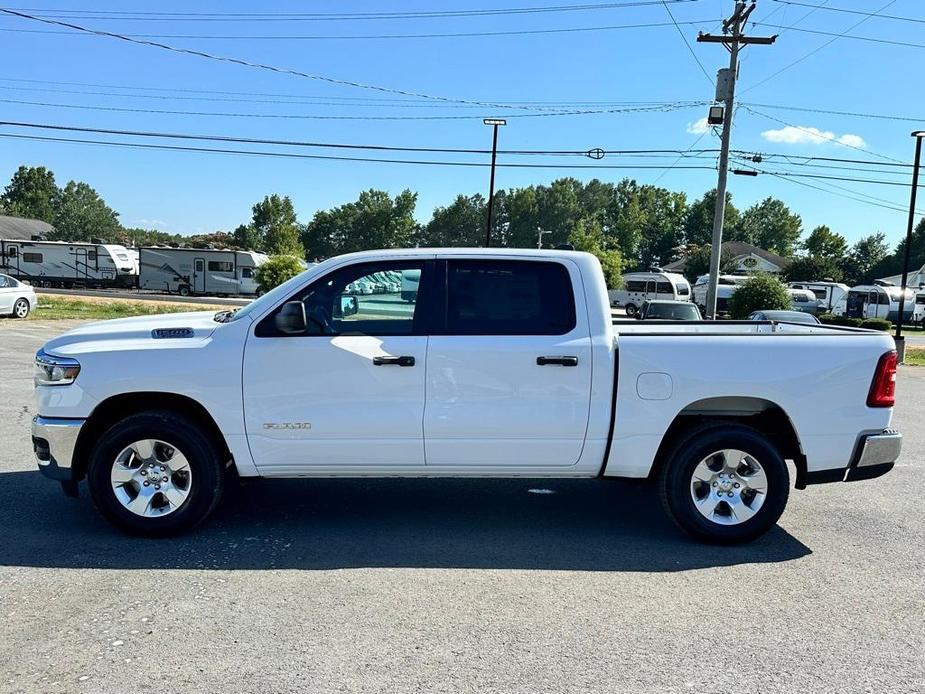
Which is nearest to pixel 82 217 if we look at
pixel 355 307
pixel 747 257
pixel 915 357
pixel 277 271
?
pixel 277 271

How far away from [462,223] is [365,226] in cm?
1625

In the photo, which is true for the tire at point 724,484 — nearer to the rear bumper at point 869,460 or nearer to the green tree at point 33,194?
the rear bumper at point 869,460

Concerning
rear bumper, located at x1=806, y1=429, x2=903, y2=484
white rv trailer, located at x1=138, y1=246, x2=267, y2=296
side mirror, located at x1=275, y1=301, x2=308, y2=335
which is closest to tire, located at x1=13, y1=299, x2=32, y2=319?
white rv trailer, located at x1=138, y1=246, x2=267, y2=296

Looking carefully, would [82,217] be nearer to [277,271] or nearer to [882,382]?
[277,271]

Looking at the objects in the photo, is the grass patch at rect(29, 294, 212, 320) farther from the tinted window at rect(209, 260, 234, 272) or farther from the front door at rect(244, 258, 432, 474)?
the front door at rect(244, 258, 432, 474)

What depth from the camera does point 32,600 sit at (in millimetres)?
3883

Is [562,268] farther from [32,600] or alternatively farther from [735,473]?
[32,600]

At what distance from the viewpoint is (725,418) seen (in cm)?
509

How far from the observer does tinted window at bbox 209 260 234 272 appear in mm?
47031

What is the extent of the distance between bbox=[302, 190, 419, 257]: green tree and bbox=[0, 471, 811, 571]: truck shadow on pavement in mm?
105196

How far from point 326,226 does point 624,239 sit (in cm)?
4783

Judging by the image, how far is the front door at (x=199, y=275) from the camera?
47531 millimetres

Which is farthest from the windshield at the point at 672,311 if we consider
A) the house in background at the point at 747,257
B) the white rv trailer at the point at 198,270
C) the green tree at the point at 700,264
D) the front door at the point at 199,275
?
the house in background at the point at 747,257

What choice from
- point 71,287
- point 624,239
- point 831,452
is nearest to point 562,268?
point 831,452
